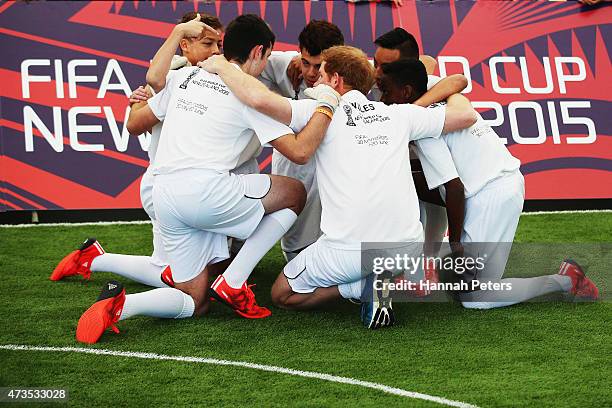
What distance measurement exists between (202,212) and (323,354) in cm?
122

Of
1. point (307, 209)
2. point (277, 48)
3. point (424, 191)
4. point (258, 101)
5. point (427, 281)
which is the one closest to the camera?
point (258, 101)

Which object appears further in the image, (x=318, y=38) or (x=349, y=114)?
(x=318, y=38)

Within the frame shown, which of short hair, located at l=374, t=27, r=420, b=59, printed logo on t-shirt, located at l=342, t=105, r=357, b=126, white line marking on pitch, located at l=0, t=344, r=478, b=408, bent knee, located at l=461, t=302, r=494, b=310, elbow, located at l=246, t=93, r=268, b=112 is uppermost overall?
short hair, located at l=374, t=27, r=420, b=59

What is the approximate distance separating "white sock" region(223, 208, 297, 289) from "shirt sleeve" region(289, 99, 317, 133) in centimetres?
67

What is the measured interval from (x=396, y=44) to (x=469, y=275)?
1679mm

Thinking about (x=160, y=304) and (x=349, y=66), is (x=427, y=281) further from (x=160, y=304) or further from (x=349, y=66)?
(x=160, y=304)

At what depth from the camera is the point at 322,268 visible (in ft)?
19.5

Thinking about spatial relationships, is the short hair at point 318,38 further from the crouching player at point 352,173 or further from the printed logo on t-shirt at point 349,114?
the printed logo on t-shirt at point 349,114

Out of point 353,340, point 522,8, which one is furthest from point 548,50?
point 353,340

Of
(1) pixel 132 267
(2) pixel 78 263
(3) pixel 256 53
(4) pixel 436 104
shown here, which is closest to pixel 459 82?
(4) pixel 436 104

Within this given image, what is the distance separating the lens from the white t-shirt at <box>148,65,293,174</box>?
5.99m

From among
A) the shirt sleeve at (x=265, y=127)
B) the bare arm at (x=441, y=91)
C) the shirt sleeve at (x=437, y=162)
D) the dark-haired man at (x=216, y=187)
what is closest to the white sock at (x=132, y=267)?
the dark-haired man at (x=216, y=187)

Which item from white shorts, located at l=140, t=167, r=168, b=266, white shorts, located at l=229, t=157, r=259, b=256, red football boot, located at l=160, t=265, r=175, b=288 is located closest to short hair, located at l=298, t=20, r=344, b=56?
white shorts, located at l=229, t=157, r=259, b=256

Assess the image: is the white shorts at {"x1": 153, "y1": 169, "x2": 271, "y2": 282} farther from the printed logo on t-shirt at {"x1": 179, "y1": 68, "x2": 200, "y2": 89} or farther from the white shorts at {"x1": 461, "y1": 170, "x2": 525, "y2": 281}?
the white shorts at {"x1": 461, "y1": 170, "x2": 525, "y2": 281}
